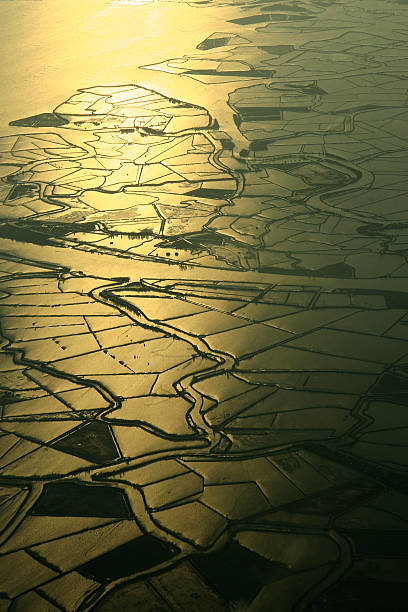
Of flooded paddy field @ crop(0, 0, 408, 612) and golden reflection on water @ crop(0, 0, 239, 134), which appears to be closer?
flooded paddy field @ crop(0, 0, 408, 612)

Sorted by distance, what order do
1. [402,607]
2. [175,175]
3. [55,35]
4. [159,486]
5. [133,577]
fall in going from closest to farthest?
[402,607] < [133,577] < [159,486] < [175,175] < [55,35]

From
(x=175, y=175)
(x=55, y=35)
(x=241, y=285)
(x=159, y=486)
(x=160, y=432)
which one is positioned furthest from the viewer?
(x=55, y=35)

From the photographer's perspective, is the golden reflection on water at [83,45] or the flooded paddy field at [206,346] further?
the golden reflection on water at [83,45]

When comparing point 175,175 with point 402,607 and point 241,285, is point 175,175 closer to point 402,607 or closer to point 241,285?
point 241,285

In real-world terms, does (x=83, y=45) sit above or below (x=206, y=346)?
above

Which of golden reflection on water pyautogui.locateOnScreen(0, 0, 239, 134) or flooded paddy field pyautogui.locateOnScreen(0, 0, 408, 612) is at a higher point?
golden reflection on water pyautogui.locateOnScreen(0, 0, 239, 134)

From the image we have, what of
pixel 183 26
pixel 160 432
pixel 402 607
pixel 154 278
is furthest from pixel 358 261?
pixel 183 26

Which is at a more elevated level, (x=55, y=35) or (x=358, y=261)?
(x=55, y=35)

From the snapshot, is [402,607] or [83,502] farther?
[83,502]

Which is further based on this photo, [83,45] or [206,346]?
[83,45]

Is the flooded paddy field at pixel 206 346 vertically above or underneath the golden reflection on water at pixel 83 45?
underneath
